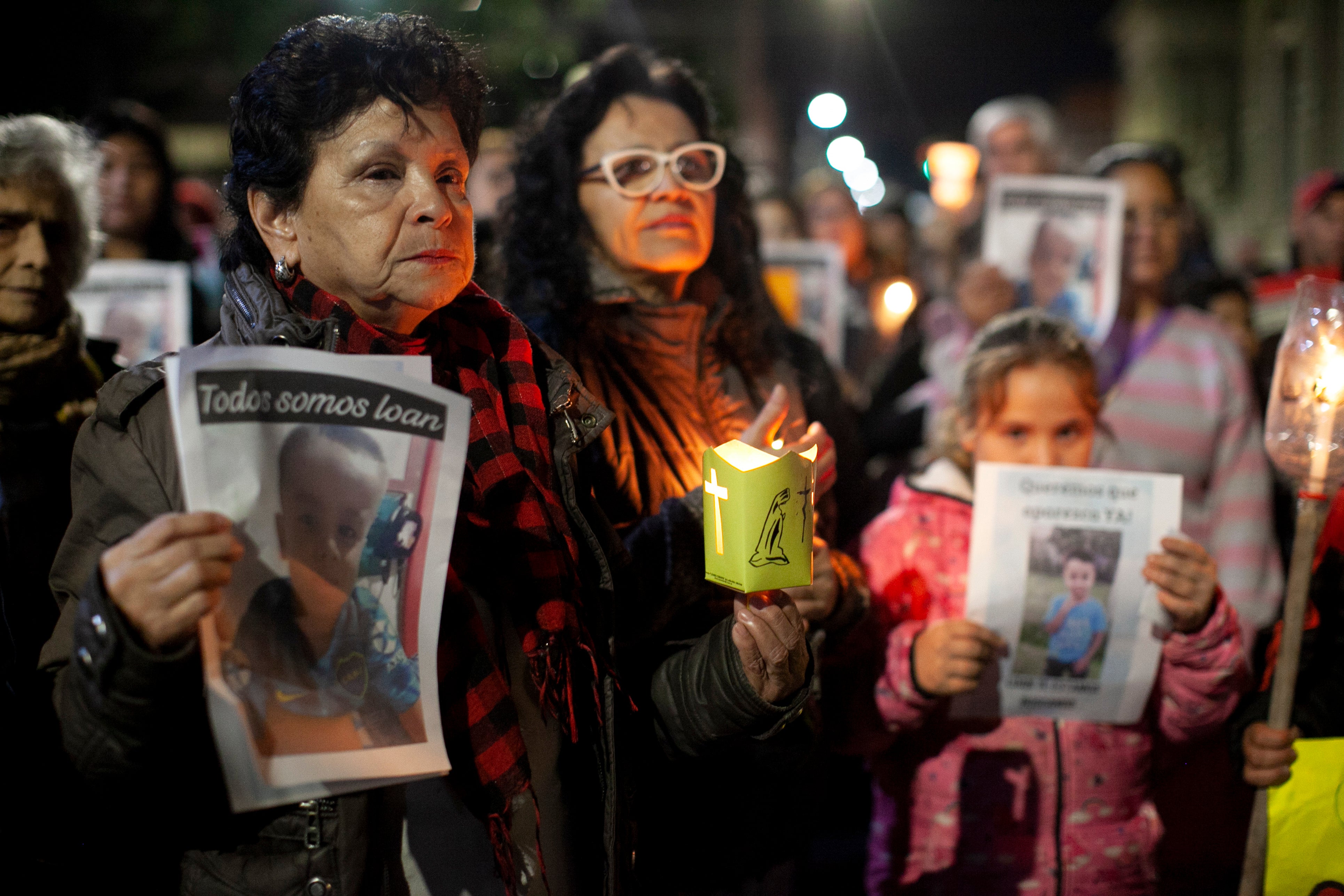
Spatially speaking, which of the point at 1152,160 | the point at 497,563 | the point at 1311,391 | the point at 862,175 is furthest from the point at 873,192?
the point at 497,563

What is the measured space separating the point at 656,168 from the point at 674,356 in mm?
457

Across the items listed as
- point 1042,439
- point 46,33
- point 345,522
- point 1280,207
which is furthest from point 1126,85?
point 345,522

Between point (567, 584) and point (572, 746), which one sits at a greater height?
point (567, 584)

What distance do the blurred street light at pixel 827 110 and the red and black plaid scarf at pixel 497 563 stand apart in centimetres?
2085

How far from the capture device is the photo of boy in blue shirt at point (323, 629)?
4.31ft

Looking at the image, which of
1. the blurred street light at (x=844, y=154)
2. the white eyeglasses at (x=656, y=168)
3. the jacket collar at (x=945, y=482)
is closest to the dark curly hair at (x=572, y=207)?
the white eyeglasses at (x=656, y=168)

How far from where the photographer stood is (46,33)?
10492 millimetres

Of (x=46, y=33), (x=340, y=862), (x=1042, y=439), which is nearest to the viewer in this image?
(x=340, y=862)

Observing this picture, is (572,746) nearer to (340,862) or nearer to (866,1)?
(340,862)

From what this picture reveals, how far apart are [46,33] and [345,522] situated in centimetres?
1179

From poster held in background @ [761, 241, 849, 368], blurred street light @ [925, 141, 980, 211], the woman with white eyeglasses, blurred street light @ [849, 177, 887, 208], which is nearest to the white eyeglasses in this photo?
the woman with white eyeglasses

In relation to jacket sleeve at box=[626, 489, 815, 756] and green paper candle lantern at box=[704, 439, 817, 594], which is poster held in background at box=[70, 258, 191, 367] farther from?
green paper candle lantern at box=[704, 439, 817, 594]

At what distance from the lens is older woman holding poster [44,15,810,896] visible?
1411mm

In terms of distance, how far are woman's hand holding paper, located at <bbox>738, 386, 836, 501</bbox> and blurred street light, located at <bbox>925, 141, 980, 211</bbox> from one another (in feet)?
16.1
